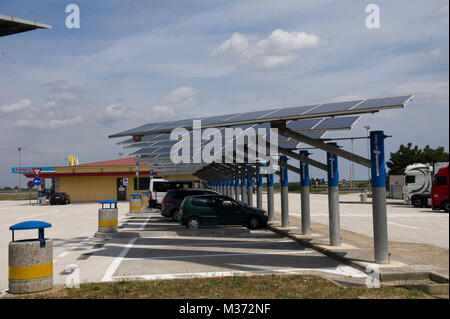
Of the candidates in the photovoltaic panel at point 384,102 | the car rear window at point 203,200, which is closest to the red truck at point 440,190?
the car rear window at point 203,200

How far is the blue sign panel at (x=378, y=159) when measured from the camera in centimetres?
939

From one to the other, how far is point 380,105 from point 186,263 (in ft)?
17.3

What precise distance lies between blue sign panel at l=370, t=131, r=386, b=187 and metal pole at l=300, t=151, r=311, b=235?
4964 millimetres

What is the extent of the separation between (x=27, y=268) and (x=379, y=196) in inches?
259

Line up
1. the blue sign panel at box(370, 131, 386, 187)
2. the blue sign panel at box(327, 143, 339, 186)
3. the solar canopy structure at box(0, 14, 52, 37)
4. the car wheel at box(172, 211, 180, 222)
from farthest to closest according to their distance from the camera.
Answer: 1. the car wheel at box(172, 211, 180, 222)
2. the blue sign panel at box(327, 143, 339, 186)
3. the solar canopy structure at box(0, 14, 52, 37)
4. the blue sign panel at box(370, 131, 386, 187)

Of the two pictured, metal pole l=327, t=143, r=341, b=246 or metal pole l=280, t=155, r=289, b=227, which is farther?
metal pole l=280, t=155, r=289, b=227

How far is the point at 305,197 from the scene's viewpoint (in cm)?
1480

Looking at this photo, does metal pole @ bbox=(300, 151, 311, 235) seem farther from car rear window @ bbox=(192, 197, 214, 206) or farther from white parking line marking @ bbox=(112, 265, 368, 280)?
white parking line marking @ bbox=(112, 265, 368, 280)

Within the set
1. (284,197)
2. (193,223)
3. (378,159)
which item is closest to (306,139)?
(378,159)

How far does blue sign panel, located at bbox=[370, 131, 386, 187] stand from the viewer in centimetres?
939

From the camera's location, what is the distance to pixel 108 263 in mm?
10828

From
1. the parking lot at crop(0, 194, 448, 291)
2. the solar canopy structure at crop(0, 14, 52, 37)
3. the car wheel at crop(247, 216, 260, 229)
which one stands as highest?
the solar canopy structure at crop(0, 14, 52, 37)

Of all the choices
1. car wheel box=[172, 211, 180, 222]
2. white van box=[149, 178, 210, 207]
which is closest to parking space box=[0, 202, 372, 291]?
car wheel box=[172, 211, 180, 222]
